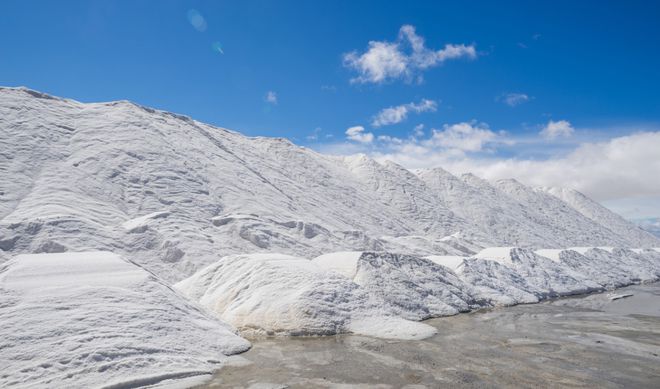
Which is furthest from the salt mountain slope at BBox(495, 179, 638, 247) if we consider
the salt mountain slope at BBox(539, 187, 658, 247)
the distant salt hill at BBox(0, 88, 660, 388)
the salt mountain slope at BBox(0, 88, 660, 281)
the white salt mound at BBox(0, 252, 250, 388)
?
the white salt mound at BBox(0, 252, 250, 388)

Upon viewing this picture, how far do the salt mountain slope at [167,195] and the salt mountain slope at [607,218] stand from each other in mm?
65209

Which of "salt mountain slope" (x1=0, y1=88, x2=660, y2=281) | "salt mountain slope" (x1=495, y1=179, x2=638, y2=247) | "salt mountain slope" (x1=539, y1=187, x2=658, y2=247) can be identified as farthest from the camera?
"salt mountain slope" (x1=539, y1=187, x2=658, y2=247)

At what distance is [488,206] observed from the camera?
3162 inches

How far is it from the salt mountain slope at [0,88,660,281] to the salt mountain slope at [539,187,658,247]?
214ft

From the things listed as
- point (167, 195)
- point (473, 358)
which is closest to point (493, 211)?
point (167, 195)

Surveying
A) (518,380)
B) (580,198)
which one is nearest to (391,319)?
(518,380)

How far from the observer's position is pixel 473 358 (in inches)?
415

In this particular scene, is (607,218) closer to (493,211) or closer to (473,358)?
(493,211)

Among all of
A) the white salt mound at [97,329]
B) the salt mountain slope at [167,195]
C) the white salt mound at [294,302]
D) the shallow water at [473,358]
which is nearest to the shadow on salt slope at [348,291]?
Answer: the white salt mound at [294,302]

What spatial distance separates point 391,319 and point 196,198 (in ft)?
83.0

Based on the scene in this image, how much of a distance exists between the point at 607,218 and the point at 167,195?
120 meters

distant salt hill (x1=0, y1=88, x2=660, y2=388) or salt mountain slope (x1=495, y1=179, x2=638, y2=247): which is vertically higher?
salt mountain slope (x1=495, y1=179, x2=638, y2=247)

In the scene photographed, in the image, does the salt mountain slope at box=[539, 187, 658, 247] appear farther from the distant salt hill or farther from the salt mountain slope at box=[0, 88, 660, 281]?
the salt mountain slope at box=[0, 88, 660, 281]

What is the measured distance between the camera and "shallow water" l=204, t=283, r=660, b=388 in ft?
28.8
